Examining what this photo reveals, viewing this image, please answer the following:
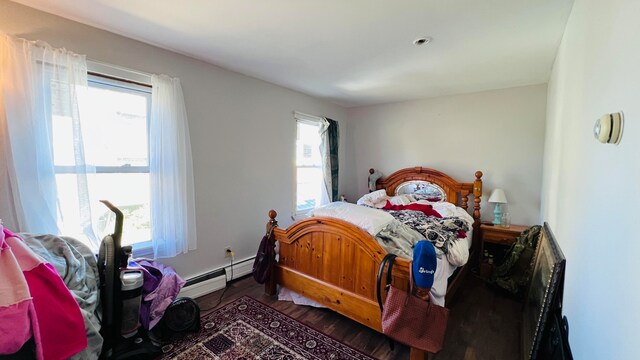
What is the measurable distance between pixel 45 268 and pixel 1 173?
82cm

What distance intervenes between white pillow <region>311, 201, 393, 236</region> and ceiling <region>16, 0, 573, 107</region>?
4.83ft

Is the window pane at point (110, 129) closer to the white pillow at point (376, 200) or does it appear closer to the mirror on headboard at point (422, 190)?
the white pillow at point (376, 200)

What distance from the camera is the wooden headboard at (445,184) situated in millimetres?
3344

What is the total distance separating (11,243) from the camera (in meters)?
1.28

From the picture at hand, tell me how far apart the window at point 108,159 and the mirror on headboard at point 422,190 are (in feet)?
11.2

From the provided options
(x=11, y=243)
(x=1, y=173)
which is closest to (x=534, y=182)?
(x=11, y=243)

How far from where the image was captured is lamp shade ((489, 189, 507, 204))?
310cm

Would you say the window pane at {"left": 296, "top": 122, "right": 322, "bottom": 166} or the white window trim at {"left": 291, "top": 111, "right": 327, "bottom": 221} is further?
the window pane at {"left": 296, "top": 122, "right": 322, "bottom": 166}

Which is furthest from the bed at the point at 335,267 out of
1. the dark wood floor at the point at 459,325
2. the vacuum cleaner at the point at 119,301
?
the vacuum cleaner at the point at 119,301

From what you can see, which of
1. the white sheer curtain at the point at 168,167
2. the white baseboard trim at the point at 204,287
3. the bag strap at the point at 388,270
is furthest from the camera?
the white baseboard trim at the point at 204,287

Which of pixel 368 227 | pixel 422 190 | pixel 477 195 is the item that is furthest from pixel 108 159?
pixel 477 195

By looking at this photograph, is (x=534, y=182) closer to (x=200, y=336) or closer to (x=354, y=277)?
(x=354, y=277)

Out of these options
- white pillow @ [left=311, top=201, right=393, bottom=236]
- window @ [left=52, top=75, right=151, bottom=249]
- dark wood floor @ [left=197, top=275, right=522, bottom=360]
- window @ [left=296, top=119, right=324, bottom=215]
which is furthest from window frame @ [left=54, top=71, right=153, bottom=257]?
window @ [left=296, top=119, right=324, bottom=215]

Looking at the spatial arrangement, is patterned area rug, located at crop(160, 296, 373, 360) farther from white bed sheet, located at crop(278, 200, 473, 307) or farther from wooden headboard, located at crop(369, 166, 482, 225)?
wooden headboard, located at crop(369, 166, 482, 225)
